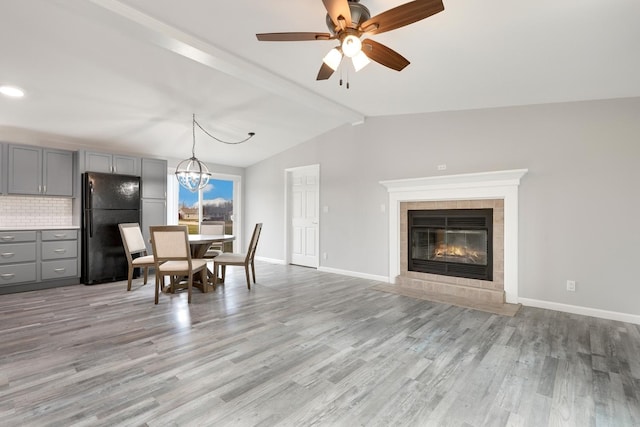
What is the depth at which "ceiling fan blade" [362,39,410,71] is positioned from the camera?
220 cm

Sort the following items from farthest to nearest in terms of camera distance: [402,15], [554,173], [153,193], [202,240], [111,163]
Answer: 1. [153,193]
2. [111,163]
3. [202,240]
4. [554,173]
5. [402,15]

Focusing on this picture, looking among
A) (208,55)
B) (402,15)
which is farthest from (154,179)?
(402,15)

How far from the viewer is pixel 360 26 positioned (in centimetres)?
204

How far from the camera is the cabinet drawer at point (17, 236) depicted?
13.7 ft

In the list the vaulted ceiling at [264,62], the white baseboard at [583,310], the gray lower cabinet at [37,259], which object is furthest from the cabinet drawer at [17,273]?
the white baseboard at [583,310]

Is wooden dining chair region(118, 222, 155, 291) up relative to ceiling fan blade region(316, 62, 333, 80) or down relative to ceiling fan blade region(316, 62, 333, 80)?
down

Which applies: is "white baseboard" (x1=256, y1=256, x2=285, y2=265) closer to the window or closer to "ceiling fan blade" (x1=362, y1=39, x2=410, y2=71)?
the window

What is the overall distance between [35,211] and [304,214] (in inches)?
178

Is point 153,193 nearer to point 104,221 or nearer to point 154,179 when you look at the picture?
point 154,179

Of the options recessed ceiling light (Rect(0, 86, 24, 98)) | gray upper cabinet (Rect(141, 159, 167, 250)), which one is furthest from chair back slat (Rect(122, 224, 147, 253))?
recessed ceiling light (Rect(0, 86, 24, 98))

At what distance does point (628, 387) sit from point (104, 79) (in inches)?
212

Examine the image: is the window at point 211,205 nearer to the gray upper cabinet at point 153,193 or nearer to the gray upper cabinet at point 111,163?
the gray upper cabinet at point 153,193

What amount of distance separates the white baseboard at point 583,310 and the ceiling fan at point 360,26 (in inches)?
130

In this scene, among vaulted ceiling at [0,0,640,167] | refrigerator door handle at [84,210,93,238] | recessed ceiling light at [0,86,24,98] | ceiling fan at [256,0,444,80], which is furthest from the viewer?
refrigerator door handle at [84,210,93,238]
